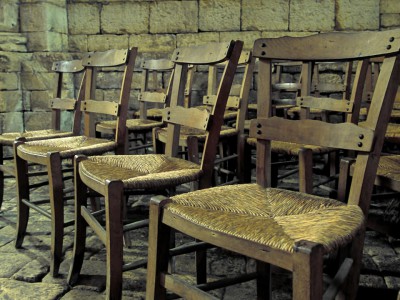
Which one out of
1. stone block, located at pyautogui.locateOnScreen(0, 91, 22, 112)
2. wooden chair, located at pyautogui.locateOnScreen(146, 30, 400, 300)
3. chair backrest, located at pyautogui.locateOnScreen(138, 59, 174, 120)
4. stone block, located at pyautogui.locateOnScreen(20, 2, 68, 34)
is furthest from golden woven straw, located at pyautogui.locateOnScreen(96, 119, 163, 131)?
wooden chair, located at pyautogui.locateOnScreen(146, 30, 400, 300)

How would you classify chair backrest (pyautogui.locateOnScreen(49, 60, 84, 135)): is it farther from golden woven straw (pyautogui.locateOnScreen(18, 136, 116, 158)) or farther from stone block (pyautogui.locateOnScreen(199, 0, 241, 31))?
stone block (pyautogui.locateOnScreen(199, 0, 241, 31))

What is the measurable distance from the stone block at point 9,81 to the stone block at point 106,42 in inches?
40.7

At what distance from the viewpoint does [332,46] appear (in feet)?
4.88

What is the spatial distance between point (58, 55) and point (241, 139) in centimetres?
306

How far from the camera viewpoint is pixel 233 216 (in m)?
1.30

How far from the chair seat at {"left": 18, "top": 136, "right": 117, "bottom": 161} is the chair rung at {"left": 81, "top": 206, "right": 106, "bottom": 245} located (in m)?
0.37

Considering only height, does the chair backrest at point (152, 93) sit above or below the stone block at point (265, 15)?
below

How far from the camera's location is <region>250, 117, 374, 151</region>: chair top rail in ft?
4.42

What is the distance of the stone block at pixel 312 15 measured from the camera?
5.25 metres

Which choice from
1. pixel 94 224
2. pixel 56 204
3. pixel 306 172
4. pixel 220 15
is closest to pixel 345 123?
pixel 306 172

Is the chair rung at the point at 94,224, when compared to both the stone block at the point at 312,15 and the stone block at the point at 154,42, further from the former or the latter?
the stone block at the point at 312,15

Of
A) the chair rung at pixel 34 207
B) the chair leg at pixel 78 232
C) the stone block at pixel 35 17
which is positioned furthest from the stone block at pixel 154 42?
the chair leg at pixel 78 232

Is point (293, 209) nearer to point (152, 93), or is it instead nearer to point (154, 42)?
point (152, 93)

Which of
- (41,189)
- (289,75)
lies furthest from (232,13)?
(41,189)
